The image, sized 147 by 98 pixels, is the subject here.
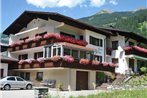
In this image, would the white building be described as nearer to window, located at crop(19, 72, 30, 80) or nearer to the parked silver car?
window, located at crop(19, 72, 30, 80)

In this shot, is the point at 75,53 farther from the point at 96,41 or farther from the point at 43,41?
the point at 96,41

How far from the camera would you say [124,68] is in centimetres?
4344

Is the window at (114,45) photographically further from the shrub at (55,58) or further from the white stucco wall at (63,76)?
the shrub at (55,58)

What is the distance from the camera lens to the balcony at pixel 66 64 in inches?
1227

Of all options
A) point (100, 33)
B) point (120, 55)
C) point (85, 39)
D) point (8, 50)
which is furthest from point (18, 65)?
point (120, 55)

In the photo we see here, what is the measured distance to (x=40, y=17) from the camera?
123 feet

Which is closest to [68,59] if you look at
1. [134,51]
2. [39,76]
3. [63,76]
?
[63,76]

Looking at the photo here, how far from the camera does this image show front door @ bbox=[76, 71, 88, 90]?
3469cm

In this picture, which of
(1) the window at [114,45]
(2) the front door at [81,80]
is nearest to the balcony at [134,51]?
(1) the window at [114,45]

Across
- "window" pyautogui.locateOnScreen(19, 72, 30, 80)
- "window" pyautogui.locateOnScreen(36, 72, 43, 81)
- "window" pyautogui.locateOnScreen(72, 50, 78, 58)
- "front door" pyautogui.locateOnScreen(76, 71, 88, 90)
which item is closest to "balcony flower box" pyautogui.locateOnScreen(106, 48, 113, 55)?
"front door" pyautogui.locateOnScreen(76, 71, 88, 90)

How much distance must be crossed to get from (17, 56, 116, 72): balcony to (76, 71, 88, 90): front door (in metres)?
1.24

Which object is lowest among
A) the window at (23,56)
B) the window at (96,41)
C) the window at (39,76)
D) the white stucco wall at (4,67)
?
the window at (39,76)

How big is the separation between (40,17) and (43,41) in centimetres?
395

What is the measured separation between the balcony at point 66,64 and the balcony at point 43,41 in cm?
229
